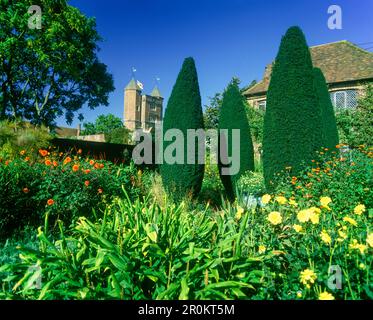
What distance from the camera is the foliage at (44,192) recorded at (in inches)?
188

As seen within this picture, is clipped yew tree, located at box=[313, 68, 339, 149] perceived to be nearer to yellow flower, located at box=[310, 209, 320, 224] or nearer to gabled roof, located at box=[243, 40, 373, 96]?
gabled roof, located at box=[243, 40, 373, 96]

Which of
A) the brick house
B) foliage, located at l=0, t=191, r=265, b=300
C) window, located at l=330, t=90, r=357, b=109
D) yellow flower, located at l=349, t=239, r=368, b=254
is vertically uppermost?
the brick house

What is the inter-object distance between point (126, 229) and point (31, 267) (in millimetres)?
960

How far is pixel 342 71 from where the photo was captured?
18.8 m

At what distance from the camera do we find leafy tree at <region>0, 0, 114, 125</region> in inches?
648

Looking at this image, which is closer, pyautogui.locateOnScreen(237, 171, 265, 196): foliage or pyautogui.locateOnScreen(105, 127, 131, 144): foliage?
pyautogui.locateOnScreen(237, 171, 265, 196): foliage

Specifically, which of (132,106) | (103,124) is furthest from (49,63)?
(132,106)

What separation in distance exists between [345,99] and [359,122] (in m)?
3.41

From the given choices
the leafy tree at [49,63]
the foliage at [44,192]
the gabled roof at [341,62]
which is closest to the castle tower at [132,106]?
the leafy tree at [49,63]

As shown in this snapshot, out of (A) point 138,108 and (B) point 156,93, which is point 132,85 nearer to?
(A) point 138,108

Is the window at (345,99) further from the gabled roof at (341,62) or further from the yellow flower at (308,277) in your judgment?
the yellow flower at (308,277)

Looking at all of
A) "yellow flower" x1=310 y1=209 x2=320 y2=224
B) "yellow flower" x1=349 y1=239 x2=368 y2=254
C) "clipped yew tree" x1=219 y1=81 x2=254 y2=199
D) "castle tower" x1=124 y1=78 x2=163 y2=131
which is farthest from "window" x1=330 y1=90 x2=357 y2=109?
"castle tower" x1=124 y1=78 x2=163 y2=131

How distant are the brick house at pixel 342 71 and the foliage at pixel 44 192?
54.5 ft

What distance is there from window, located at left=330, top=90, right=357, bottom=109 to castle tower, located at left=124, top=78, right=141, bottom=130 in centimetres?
6858
